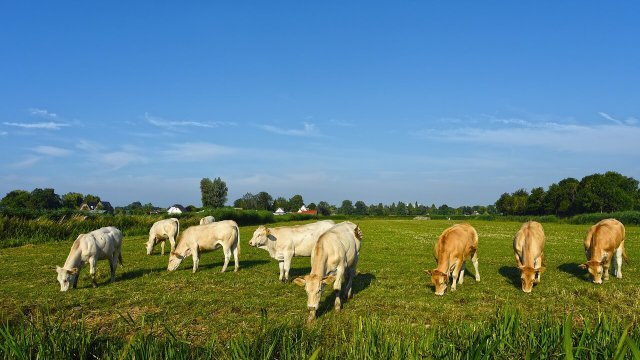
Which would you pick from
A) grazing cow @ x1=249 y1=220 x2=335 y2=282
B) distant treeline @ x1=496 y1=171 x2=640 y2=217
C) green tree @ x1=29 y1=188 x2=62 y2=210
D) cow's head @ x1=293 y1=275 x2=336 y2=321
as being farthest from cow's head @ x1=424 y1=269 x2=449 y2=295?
green tree @ x1=29 y1=188 x2=62 y2=210

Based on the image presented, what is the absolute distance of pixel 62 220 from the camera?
38.2 m

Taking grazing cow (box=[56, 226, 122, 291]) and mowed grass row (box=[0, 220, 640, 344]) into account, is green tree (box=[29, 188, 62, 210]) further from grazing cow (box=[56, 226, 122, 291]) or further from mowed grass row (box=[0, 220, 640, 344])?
grazing cow (box=[56, 226, 122, 291])

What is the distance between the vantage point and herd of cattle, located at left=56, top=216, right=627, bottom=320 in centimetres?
1184

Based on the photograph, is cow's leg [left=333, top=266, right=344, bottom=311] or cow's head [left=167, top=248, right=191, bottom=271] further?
cow's head [left=167, top=248, right=191, bottom=271]

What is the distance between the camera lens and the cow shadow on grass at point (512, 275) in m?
15.3

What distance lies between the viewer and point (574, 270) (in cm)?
1834

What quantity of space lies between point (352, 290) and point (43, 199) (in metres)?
146

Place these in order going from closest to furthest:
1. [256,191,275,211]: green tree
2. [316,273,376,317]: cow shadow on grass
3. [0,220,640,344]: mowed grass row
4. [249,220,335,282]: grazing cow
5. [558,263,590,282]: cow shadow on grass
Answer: [0,220,640,344]: mowed grass row, [316,273,376,317]: cow shadow on grass, [249,220,335,282]: grazing cow, [558,263,590,282]: cow shadow on grass, [256,191,275,211]: green tree

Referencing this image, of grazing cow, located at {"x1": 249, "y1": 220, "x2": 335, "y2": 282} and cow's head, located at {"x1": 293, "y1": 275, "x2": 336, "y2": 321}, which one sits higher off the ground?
grazing cow, located at {"x1": 249, "y1": 220, "x2": 335, "y2": 282}

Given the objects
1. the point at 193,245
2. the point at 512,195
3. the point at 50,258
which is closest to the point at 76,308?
the point at 193,245

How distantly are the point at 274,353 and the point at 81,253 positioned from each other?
41.9 ft

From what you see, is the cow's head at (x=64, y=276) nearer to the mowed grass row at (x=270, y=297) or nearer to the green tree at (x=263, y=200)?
the mowed grass row at (x=270, y=297)

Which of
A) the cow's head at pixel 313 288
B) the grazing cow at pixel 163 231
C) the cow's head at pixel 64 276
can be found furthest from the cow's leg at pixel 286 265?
the grazing cow at pixel 163 231

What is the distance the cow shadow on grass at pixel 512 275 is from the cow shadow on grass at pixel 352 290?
4.88 meters
